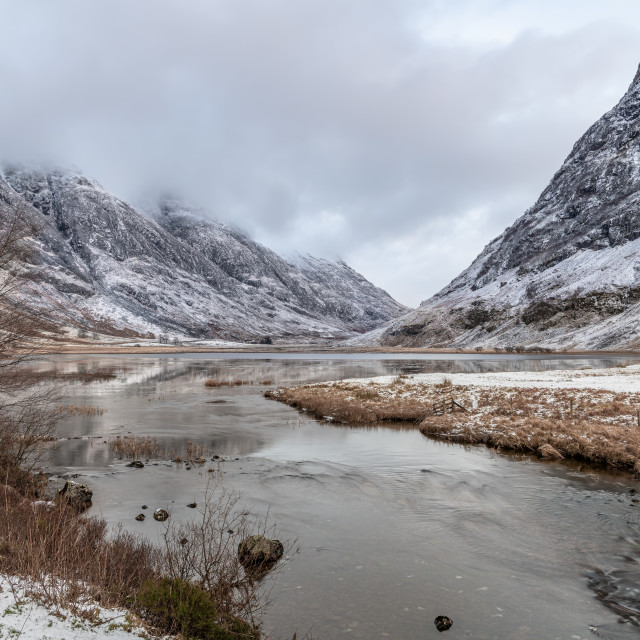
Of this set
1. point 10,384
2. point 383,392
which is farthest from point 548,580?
point 383,392

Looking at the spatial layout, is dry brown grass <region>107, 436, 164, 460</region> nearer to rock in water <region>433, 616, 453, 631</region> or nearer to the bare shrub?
the bare shrub

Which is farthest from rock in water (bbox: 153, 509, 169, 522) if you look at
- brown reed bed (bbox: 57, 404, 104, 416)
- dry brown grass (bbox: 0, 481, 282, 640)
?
brown reed bed (bbox: 57, 404, 104, 416)

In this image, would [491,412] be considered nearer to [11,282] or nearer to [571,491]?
[571,491]

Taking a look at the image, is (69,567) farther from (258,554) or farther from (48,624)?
(258,554)

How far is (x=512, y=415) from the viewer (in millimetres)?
30172

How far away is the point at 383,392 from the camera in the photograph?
44594 millimetres

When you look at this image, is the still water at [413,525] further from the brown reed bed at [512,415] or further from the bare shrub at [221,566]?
the brown reed bed at [512,415]

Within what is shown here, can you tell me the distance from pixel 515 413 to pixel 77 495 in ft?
86.2

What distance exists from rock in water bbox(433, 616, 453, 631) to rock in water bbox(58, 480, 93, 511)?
1226cm

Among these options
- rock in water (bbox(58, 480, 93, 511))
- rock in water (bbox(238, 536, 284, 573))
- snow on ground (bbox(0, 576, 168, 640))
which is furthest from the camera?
rock in water (bbox(58, 480, 93, 511))

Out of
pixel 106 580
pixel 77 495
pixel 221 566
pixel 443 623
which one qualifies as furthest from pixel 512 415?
pixel 106 580

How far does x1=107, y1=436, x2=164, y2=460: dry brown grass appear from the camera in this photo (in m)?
24.3

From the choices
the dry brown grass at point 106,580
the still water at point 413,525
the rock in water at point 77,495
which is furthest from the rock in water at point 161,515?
the dry brown grass at point 106,580

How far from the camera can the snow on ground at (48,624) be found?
227 inches
